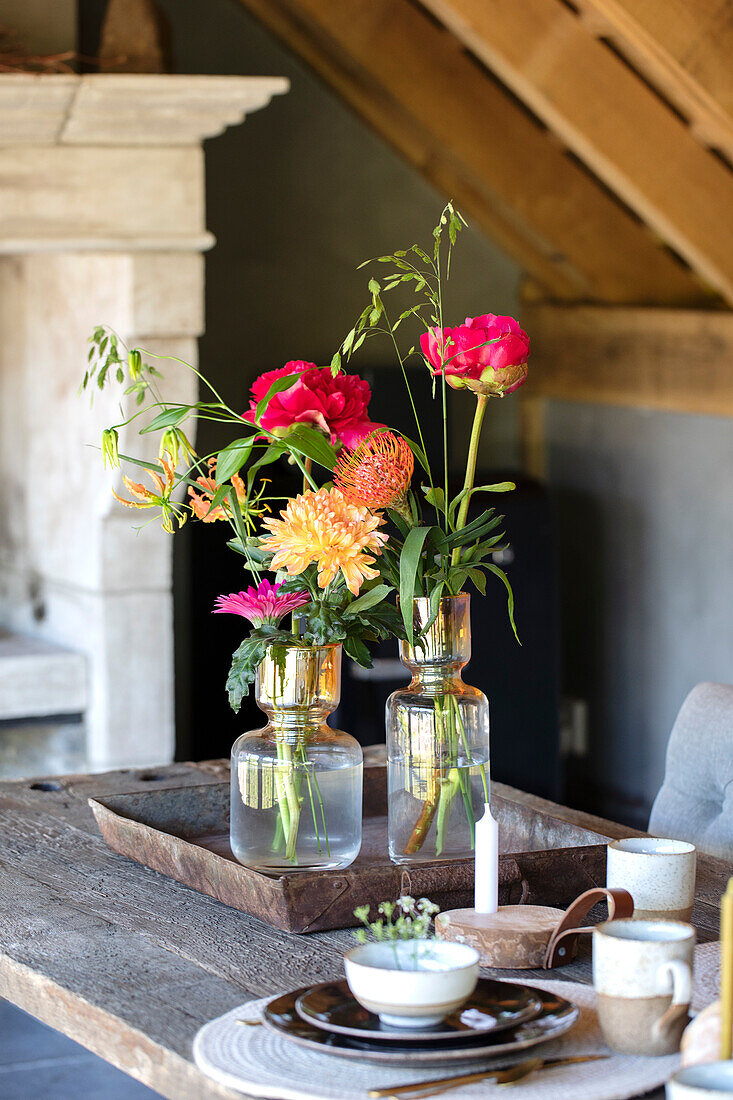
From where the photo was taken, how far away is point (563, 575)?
4.27 m

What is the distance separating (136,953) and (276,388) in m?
0.52

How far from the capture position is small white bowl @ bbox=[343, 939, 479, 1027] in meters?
1.02

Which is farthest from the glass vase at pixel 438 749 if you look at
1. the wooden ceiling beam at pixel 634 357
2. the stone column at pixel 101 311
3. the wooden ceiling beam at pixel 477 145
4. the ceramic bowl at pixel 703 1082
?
the wooden ceiling beam at pixel 477 145

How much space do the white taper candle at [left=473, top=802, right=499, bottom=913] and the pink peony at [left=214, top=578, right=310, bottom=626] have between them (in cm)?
29

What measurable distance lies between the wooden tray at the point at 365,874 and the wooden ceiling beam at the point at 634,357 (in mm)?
2149

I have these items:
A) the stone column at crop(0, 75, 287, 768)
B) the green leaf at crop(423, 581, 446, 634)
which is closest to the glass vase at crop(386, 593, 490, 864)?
the green leaf at crop(423, 581, 446, 634)

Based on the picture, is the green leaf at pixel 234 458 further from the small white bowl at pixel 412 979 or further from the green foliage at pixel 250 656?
the small white bowl at pixel 412 979

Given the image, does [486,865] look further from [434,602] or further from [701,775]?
[701,775]

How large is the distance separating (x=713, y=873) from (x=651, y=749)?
2.47m

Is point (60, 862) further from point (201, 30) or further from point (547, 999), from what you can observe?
point (201, 30)

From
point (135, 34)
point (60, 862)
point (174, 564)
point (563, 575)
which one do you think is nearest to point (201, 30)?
point (135, 34)

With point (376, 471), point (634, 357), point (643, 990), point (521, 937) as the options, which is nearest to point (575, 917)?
point (521, 937)

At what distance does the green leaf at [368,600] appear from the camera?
1.42 metres

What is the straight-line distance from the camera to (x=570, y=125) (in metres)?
3.04
